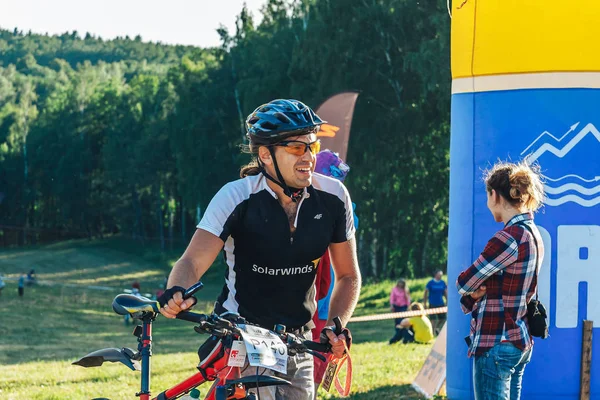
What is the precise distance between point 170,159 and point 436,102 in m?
39.1

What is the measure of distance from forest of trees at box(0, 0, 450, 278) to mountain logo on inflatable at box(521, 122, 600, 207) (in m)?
22.6

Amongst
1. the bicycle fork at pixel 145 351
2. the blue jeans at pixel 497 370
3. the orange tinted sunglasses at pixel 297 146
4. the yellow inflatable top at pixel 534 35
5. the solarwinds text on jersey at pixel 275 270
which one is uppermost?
the yellow inflatable top at pixel 534 35

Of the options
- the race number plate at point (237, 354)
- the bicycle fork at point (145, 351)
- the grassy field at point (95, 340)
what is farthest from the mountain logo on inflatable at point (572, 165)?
the bicycle fork at point (145, 351)

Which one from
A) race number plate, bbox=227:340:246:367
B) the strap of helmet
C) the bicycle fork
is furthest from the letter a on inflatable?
the bicycle fork

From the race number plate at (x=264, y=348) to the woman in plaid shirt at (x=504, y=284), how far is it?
1.96 metres

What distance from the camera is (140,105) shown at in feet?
253

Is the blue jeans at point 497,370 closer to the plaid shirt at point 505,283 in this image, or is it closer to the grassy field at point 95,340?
the plaid shirt at point 505,283

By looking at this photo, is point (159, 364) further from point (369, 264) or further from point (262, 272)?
point (369, 264)

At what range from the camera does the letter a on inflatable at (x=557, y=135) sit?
24.1 ft

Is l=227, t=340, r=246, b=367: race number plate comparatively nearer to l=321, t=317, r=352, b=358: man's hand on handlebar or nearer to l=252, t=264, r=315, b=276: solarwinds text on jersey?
l=321, t=317, r=352, b=358: man's hand on handlebar

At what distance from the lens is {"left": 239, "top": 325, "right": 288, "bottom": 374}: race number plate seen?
11.7 feet

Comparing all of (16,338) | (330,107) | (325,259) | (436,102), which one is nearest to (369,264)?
(436,102)

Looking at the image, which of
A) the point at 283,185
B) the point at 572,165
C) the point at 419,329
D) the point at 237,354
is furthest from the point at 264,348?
the point at 419,329

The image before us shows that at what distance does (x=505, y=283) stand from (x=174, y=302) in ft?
8.09
